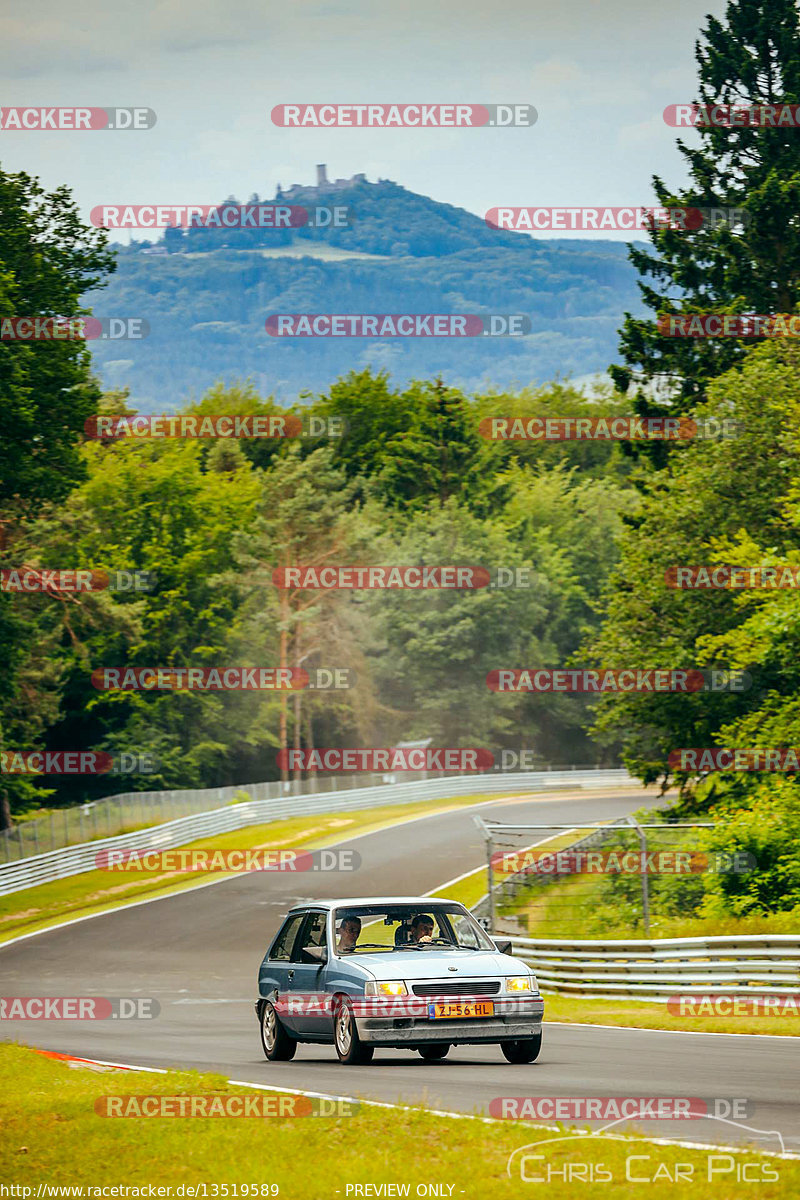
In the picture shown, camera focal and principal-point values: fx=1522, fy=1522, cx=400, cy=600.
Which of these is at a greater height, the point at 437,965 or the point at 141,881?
the point at 437,965

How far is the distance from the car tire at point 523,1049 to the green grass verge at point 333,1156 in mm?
3360

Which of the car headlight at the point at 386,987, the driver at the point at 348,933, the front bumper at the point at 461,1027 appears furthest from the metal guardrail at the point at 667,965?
Result: the car headlight at the point at 386,987

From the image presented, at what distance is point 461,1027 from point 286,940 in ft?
9.35

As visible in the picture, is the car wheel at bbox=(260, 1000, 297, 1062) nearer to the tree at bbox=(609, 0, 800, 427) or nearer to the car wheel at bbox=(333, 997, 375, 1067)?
the car wheel at bbox=(333, 997, 375, 1067)

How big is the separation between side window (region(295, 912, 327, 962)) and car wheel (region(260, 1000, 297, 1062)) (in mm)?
664

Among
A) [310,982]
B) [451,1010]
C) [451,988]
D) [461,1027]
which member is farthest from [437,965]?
[310,982]

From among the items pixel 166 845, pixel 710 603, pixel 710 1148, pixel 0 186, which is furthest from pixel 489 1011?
pixel 166 845

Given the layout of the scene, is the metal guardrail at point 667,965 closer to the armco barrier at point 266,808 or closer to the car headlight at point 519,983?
the car headlight at point 519,983

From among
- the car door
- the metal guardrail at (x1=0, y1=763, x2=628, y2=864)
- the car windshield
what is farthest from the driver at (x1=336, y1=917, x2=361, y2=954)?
the metal guardrail at (x1=0, y1=763, x2=628, y2=864)

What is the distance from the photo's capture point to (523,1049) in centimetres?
1272

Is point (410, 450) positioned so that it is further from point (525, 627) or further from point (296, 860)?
point (296, 860)

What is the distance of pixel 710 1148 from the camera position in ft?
25.8

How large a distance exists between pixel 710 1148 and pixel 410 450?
3618 inches

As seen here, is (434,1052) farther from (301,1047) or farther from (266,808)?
(266,808)
